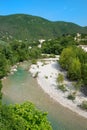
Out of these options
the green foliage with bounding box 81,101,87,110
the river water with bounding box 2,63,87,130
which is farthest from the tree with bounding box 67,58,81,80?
the green foliage with bounding box 81,101,87,110

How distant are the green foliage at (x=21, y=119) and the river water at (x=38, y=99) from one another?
877cm

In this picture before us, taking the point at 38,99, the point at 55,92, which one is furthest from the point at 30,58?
the point at 38,99

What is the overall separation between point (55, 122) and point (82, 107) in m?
6.50

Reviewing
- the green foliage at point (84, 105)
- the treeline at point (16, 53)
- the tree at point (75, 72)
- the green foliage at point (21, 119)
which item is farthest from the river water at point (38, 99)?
the treeline at point (16, 53)

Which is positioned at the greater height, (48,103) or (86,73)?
(86,73)

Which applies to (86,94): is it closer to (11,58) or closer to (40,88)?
(40,88)

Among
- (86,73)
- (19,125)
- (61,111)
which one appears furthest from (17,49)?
(19,125)

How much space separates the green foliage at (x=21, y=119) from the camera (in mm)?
23484

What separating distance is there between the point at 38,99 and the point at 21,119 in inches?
906

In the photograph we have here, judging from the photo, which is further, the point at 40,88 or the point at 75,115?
the point at 40,88

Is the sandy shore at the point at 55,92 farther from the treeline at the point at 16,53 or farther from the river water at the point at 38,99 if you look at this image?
the treeline at the point at 16,53

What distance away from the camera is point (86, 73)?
50219 millimetres

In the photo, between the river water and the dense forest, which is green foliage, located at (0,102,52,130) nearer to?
the dense forest

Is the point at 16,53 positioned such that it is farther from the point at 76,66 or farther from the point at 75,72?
the point at 75,72
